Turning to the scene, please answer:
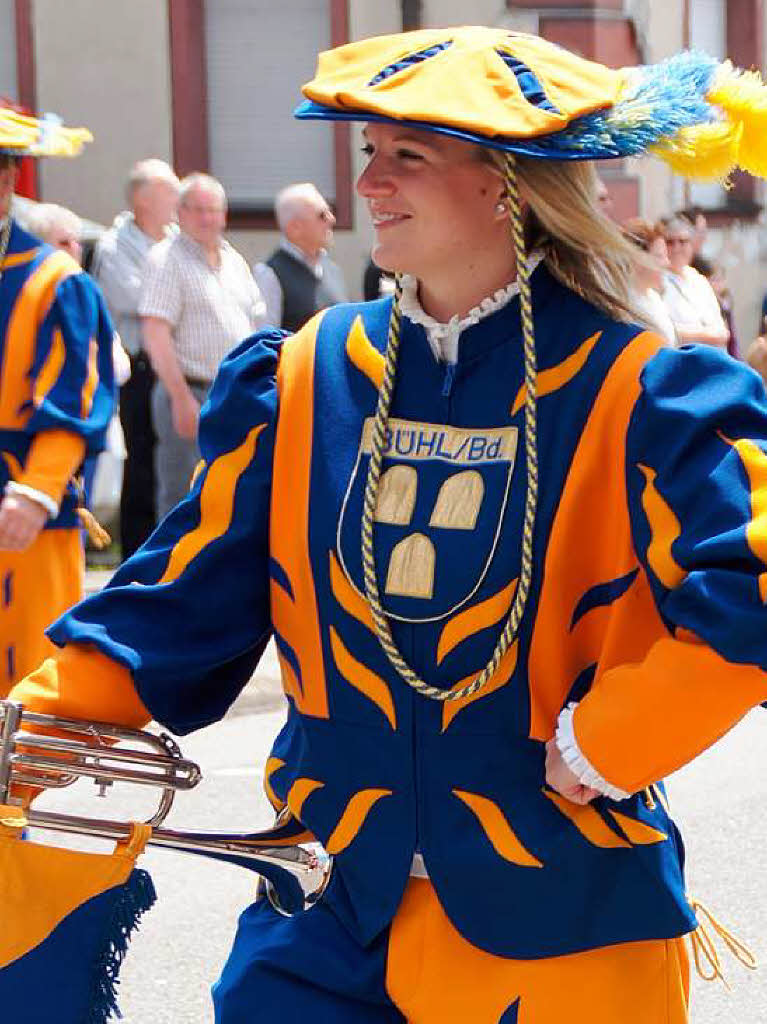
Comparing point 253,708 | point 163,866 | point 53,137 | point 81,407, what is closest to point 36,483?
point 81,407

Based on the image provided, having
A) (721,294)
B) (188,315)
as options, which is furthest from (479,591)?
(721,294)

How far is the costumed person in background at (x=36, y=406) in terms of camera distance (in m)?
4.45

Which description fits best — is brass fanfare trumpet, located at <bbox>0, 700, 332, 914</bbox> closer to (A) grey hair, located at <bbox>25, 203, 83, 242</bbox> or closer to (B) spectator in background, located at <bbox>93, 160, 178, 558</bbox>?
(A) grey hair, located at <bbox>25, 203, 83, 242</bbox>

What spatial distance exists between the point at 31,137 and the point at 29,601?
103 cm

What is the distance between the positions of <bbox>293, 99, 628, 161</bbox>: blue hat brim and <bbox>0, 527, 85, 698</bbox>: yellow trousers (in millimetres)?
2343

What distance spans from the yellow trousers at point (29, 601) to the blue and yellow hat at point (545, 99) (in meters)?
2.28

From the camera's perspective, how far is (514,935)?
2.34 m

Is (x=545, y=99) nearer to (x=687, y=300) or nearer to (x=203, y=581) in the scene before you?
(x=203, y=581)

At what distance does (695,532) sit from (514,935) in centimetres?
52

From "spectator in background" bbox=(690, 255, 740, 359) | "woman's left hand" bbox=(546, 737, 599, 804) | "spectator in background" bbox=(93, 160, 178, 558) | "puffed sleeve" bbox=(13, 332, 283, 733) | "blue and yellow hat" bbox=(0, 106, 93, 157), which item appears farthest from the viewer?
"spectator in background" bbox=(690, 255, 740, 359)

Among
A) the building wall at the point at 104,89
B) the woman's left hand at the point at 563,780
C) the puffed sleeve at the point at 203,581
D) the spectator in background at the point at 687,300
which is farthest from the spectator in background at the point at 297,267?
the woman's left hand at the point at 563,780

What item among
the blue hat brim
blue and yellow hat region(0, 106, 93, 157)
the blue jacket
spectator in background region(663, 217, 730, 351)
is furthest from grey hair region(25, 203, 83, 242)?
the blue hat brim

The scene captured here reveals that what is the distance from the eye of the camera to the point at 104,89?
42.1 ft

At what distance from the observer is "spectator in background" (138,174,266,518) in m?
7.98
